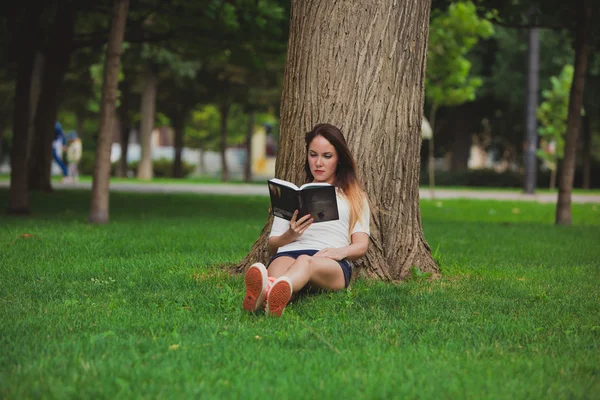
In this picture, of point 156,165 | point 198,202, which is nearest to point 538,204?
point 198,202

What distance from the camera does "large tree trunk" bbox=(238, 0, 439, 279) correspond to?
607 centimetres

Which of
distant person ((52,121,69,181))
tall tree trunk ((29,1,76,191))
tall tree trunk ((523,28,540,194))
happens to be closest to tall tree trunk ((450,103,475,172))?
tall tree trunk ((523,28,540,194))

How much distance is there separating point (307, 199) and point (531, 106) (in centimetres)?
2079

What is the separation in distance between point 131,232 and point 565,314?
18.5 ft

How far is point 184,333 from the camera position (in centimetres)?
437

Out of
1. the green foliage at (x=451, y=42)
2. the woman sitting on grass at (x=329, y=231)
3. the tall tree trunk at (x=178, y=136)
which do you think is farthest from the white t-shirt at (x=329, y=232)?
the tall tree trunk at (x=178, y=136)

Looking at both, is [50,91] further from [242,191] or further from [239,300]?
[239,300]

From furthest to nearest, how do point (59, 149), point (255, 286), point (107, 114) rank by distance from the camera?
point (59, 149)
point (107, 114)
point (255, 286)

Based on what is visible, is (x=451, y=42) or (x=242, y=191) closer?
(x=451, y=42)

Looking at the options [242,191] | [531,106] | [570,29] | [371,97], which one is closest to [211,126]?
[242,191]

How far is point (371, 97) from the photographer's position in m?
6.10

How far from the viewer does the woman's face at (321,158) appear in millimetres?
5598

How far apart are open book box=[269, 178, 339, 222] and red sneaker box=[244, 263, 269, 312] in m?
0.54

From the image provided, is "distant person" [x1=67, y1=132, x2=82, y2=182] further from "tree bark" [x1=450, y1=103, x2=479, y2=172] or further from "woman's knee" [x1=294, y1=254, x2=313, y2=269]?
"woman's knee" [x1=294, y1=254, x2=313, y2=269]
